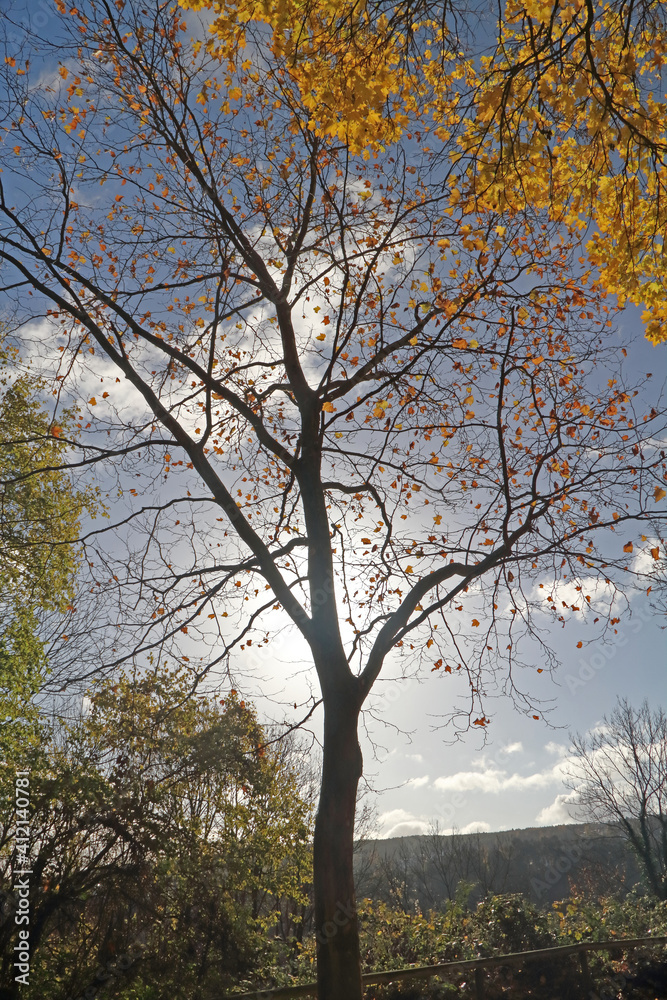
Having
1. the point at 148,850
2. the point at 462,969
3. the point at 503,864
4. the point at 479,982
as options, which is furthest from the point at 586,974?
the point at 503,864

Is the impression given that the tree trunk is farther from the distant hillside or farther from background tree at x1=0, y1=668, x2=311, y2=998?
the distant hillside

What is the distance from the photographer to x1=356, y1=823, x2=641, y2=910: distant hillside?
3005cm

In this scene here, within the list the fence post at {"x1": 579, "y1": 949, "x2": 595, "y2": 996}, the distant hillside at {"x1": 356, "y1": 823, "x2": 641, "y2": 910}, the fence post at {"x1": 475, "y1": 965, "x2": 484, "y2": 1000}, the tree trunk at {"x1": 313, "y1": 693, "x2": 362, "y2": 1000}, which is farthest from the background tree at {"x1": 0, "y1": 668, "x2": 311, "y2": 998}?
the distant hillside at {"x1": 356, "y1": 823, "x2": 641, "y2": 910}

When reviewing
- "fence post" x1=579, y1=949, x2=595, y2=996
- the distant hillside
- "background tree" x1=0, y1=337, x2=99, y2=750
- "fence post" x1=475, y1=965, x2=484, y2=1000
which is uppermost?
"background tree" x1=0, y1=337, x2=99, y2=750

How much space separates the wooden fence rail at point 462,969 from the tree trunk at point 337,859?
4.21 feet

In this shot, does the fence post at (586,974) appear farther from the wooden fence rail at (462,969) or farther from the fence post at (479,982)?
the fence post at (479,982)

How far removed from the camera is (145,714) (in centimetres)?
827

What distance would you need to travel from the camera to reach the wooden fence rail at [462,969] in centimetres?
528

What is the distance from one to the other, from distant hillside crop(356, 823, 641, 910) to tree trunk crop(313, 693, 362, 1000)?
28.3m

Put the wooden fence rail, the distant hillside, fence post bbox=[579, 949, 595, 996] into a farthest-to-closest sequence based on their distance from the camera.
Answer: the distant hillside, fence post bbox=[579, 949, 595, 996], the wooden fence rail

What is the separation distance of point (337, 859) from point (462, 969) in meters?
3.93

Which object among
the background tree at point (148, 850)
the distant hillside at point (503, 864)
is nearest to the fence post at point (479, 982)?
the background tree at point (148, 850)

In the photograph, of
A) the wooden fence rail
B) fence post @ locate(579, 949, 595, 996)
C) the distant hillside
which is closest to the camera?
the wooden fence rail

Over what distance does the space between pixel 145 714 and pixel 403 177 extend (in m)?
7.00
